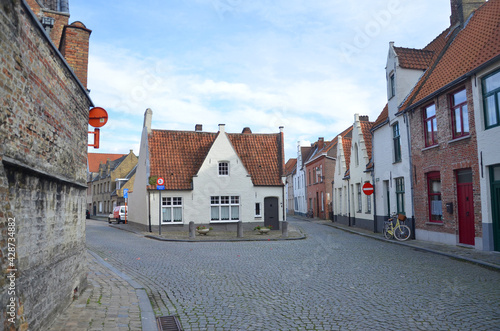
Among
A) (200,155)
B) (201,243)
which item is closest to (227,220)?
(200,155)

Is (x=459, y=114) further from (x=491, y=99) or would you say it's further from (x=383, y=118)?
(x=383, y=118)

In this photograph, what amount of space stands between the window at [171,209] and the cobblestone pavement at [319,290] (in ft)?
42.2

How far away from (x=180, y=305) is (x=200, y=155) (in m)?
22.1

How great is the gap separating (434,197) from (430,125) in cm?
290

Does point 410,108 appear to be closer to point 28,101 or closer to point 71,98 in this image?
point 71,98

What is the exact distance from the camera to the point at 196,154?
93.7ft

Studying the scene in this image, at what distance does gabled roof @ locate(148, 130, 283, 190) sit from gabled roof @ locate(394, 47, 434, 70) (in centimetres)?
1162

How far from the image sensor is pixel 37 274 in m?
4.71

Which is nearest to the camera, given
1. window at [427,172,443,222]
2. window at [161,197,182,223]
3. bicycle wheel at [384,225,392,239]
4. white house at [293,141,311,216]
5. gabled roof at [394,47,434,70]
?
window at [427,172,443,222]

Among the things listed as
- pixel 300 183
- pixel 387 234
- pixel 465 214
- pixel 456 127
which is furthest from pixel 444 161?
pixel 300 183

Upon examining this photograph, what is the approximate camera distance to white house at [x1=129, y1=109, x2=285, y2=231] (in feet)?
86.7

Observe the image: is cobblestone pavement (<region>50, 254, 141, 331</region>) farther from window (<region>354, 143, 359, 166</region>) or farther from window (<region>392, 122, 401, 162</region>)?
window (<region>354, 143, 359, 166</region>)

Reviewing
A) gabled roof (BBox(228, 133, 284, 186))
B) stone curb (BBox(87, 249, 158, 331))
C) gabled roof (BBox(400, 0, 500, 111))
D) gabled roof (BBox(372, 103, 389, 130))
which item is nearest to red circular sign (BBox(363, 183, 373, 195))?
gabled roof (BBox(372, 103, 389, 130))

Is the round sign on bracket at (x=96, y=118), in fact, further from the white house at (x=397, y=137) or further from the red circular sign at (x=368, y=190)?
the red circular sign at (x=368, y=190)
